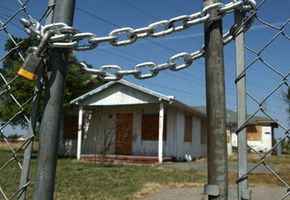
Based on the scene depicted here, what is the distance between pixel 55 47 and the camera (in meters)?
1.58

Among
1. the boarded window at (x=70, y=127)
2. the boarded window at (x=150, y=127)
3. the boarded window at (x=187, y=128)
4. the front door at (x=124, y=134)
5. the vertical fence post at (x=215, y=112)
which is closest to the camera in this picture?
the vertical fence post at (x=215, y=112)

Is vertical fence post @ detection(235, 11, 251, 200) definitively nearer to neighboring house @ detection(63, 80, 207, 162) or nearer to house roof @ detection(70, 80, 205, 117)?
house roof @ detection(70, 80, 205, 117)

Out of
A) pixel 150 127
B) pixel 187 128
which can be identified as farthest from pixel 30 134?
pixel 187 128

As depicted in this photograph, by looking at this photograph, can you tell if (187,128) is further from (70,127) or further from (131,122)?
(70,127)

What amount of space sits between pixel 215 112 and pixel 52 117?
25.7 inches

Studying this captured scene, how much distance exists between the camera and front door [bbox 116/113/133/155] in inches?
895

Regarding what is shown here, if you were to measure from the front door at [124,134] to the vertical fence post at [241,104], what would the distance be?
21278 mm

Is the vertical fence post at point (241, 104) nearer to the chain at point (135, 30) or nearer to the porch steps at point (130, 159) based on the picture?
the chain at point (135, 30)

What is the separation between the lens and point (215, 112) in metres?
1.50

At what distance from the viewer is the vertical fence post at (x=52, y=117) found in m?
1.55

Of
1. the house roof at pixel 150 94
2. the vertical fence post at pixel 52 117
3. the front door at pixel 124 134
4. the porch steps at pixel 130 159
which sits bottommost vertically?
the porch steps at pixel 130 159

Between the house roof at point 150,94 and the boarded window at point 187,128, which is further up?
the house roof at point 150,94

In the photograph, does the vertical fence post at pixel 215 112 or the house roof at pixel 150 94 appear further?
the house roof at pixel 150 94

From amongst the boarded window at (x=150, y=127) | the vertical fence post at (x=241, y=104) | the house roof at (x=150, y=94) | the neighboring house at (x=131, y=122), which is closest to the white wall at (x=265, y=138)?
the neighboring house at (x=131, y=122)
